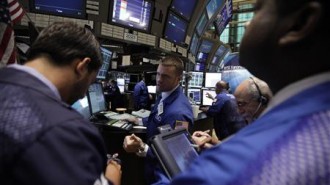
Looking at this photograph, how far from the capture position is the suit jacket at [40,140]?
35.8 inches

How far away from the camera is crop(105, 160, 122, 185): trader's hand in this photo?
1.48m

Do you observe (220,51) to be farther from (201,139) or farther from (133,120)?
(201,139)

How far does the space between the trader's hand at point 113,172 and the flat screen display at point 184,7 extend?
4.19 meters

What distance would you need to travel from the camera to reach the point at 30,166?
905 millimetres

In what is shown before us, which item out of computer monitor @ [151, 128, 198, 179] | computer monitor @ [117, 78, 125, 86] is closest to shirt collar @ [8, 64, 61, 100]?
computer monitor @ [151, 128, 198, 179]

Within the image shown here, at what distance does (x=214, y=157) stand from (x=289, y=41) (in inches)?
11.3

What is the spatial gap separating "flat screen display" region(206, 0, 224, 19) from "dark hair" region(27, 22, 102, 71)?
20.4 feet

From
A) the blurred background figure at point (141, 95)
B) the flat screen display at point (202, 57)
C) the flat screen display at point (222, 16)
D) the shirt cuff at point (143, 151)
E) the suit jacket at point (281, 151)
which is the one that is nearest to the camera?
the suit jacket at point (281, 151)

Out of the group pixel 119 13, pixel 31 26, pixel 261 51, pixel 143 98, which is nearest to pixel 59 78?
pixel 261 51

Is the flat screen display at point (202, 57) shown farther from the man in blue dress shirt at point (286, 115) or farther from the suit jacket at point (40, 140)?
the man in blue dress shirt at point (286, 115)

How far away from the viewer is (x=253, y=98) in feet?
8.19

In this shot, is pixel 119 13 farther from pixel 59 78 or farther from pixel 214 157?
pixel 214 157

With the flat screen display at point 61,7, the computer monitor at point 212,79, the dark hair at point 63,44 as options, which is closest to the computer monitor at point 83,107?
the flat screen display at point 61,7

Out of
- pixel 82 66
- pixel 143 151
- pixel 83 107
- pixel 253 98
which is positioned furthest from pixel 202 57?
pixel 82 66
